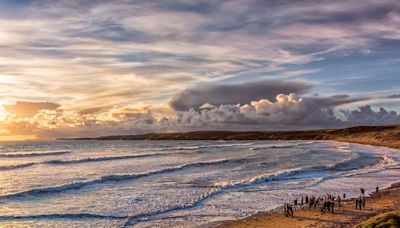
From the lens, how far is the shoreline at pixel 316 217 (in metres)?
21.1

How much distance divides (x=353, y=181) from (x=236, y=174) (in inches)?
419

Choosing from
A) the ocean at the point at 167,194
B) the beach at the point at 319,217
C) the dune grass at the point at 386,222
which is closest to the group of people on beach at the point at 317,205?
the beach at the point at 319,217

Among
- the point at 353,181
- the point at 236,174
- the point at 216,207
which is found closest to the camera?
the point at 216,207

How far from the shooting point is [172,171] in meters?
45.8

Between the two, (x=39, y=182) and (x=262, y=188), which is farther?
(x=39, y=182)

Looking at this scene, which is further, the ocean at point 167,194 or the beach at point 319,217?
the ocean at point 167,194

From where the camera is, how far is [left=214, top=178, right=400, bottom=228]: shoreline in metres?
21.1

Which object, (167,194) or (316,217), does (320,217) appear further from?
(167,194)

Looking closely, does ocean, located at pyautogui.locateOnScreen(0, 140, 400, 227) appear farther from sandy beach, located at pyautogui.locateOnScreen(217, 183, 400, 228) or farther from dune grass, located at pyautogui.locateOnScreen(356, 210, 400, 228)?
dune grass, located at pyautogui.locateOnScreen(356, 210, 400, 228)

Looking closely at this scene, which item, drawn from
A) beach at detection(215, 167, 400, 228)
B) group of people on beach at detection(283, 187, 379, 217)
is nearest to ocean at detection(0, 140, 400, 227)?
beach at detection(215, 167, 400, 228)

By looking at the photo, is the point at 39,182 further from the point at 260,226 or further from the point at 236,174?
the point at 260,226

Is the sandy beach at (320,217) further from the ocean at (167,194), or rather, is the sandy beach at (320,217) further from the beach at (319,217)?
the ocean at (167,194)

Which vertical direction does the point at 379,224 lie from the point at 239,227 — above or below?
above

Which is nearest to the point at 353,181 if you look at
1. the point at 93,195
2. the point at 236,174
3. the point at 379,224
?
the point at 236,174
